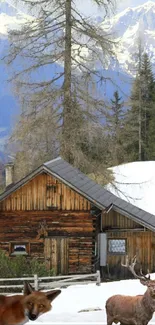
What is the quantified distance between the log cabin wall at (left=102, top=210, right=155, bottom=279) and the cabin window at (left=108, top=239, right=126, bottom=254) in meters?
0.10

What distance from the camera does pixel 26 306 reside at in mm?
3980

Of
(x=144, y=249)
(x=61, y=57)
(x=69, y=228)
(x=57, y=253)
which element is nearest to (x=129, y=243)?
(x=144, y=249)

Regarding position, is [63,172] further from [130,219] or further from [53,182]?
[130,219]

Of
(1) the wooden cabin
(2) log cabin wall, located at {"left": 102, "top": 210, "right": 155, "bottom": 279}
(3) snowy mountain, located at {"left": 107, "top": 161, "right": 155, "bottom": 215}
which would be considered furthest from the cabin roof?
(3) snowy mountain, located at {"left": 107, "top": 161, "right": 155, "bottom": 215}

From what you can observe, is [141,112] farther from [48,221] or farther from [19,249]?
[19,249]

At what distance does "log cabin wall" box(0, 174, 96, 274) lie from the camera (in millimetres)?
22188

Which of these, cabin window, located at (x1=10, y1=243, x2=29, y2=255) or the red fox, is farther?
cabin window, located at (x1=10, y1=243, x2=29, y2=255)

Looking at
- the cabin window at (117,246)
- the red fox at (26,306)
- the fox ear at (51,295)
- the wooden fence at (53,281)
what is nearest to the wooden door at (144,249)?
the cabin window at (117,246)

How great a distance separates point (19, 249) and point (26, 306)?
19.4 metres

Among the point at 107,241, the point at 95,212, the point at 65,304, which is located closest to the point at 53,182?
the point at 95,212

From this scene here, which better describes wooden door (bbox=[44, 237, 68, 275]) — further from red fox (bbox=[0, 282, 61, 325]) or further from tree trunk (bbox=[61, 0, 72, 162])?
red fox (bbox=[0, 282, 61, 325])

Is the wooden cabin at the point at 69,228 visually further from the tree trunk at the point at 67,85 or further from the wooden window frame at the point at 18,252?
the tree trunk at the point at 67,85

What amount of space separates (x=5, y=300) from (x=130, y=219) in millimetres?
18613

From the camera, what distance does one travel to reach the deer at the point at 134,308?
23.3ft
